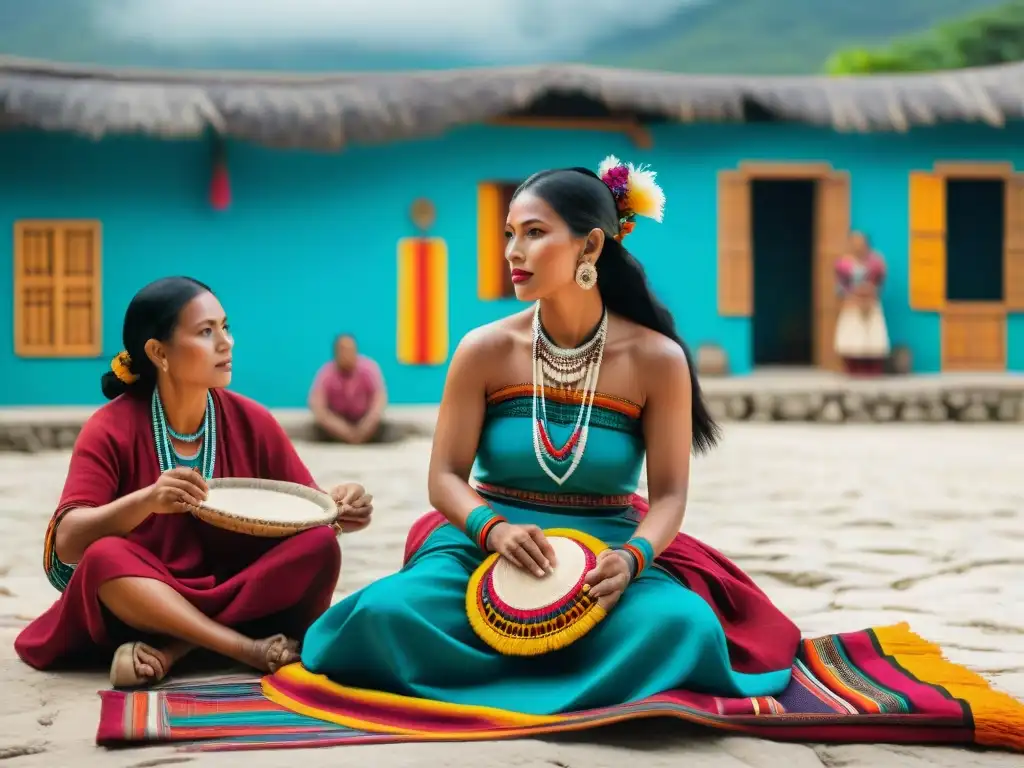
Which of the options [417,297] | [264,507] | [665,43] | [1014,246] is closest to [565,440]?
[264,507]

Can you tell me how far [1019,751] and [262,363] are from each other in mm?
10419

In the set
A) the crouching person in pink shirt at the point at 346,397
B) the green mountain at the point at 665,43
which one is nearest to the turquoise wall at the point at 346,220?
the crouching person in pink shirt at the point at 346,397

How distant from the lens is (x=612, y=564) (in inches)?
121

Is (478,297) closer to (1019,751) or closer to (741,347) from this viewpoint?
(741,347)

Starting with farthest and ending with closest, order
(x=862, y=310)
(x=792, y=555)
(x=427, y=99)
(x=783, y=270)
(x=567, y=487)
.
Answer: (x=783, y=270), (x=862, y=310), (x=427, y=99), (x=792, y=555), (x=567, y=487)

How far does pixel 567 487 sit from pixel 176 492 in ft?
3.09

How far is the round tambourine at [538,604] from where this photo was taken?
308 cm

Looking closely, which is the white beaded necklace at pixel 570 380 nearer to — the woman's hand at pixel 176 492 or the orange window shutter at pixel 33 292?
the woman's hand at pixel 176 492

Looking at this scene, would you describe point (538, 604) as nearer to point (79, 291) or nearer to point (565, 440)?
point (565, 440)

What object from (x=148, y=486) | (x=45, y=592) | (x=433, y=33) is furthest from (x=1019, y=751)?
(x=433, y=33)

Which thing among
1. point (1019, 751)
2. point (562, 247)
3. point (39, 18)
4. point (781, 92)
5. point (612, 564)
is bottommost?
point (1019, 751)

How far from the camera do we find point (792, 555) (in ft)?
17.8

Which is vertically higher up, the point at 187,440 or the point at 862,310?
the point at 862,310

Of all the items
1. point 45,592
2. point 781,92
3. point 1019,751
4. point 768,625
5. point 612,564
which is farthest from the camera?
point 781,92
